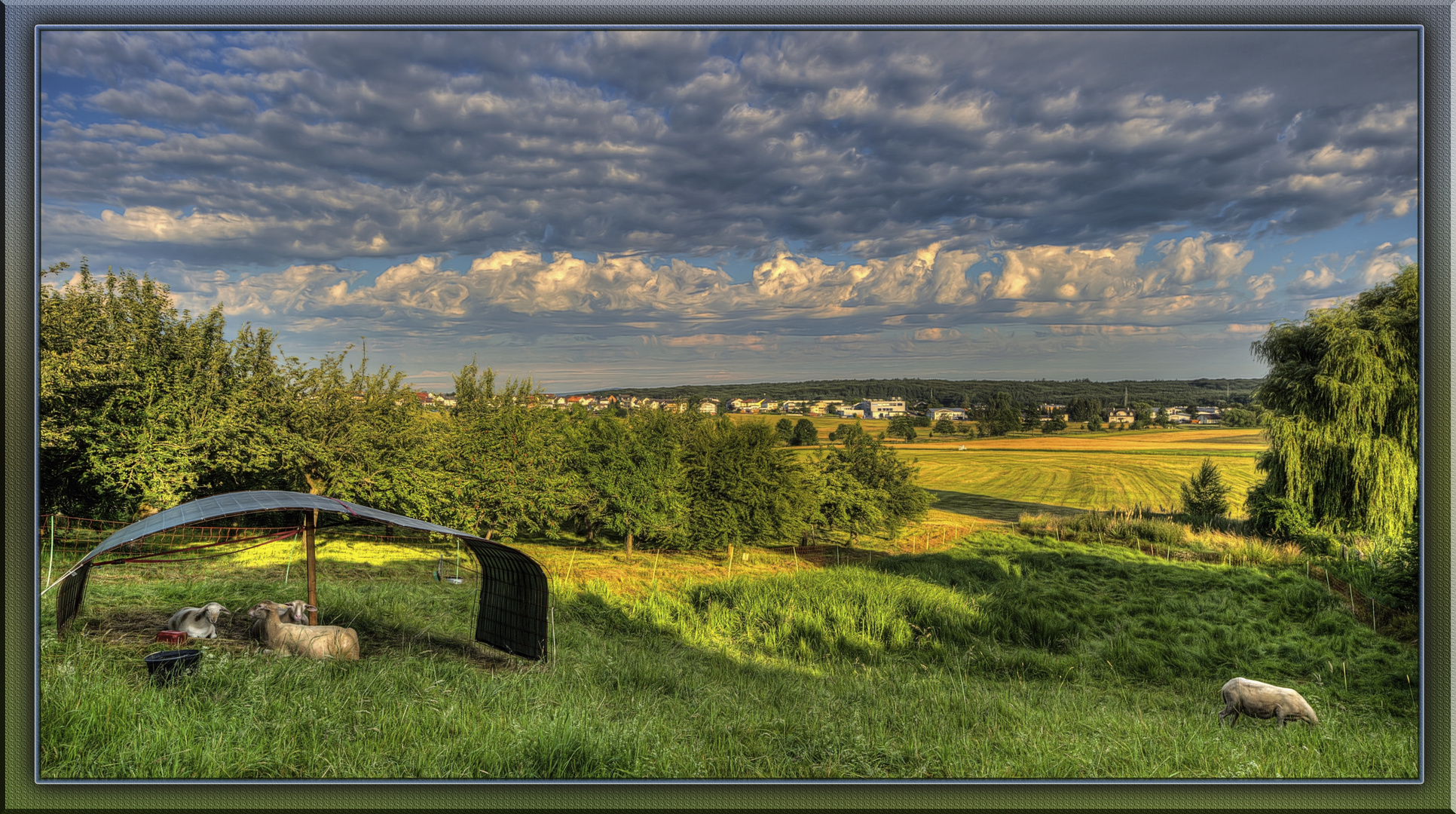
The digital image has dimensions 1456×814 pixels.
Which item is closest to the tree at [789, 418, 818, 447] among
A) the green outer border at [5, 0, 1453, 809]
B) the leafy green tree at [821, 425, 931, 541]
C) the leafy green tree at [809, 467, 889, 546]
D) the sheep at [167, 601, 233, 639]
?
the leafy green tree at [821, 425, 931, 541]

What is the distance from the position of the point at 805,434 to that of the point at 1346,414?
8.42 metres

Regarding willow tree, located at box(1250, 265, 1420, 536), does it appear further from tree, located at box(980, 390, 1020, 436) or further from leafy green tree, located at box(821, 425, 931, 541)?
leafy green tree, located at box(821, 425, 931, 541)

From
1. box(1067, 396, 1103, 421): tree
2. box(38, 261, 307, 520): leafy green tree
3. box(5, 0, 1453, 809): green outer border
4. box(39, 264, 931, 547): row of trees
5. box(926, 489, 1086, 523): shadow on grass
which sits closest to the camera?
box(5, 0, 1453, 809): green outer border

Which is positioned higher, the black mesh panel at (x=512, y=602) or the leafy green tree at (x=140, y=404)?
the leafy green tree at (x=140, y=404)

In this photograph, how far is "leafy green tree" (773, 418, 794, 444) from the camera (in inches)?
454

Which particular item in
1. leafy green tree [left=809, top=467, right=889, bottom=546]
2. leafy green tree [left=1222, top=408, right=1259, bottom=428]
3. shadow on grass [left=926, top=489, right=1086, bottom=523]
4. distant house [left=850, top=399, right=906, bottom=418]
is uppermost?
distant house [left=850, top=399, right=906, bottom=418]

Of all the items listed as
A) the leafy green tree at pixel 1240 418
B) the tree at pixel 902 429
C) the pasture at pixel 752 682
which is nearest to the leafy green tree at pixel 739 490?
the pasture at pixel 752 682

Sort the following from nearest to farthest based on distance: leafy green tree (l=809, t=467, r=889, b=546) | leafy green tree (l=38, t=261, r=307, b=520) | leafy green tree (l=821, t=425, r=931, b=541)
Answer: leafy green tree (l=38, t=261, r=307, b=520) < leafy green tree (l=809, t=467, r=889, b=546) < leafy green tree (l=821, t=425, r=931, b=541)

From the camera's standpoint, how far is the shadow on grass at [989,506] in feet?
44.7

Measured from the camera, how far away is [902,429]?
44.7 ft

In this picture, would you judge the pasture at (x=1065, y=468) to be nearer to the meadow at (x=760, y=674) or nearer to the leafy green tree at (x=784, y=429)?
the meadow at (x=760, y=674)

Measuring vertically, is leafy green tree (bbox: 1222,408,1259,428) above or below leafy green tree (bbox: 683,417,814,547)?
above

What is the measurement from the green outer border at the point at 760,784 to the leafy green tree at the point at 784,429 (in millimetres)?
8272

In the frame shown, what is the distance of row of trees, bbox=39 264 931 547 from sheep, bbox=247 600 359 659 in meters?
5.94
